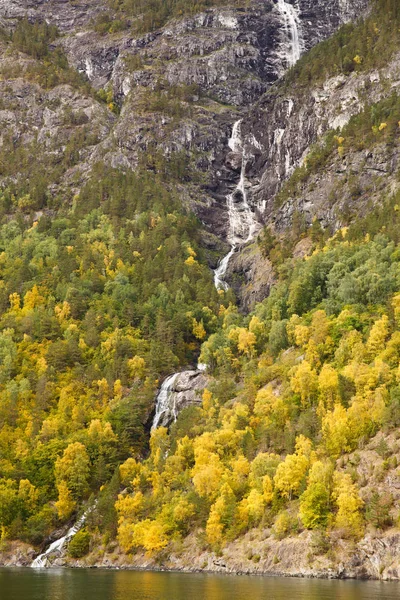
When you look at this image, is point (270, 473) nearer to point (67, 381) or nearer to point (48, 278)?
point (67, 381)

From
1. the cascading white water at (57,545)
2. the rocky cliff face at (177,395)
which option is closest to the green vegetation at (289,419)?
the rocky cliff face at (177,395)

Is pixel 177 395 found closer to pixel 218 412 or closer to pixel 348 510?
pixel 218 412

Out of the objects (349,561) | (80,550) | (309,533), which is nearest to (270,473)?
(309,533)

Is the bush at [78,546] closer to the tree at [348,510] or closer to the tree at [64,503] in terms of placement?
the tree at [64,503]

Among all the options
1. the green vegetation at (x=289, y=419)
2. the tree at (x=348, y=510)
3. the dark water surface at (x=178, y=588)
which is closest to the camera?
the dark water surface at (x=178, y=588)

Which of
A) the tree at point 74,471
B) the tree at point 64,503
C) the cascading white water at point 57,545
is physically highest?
the tree at point 74,471

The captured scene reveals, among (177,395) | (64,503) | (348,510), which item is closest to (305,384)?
(348,510)
